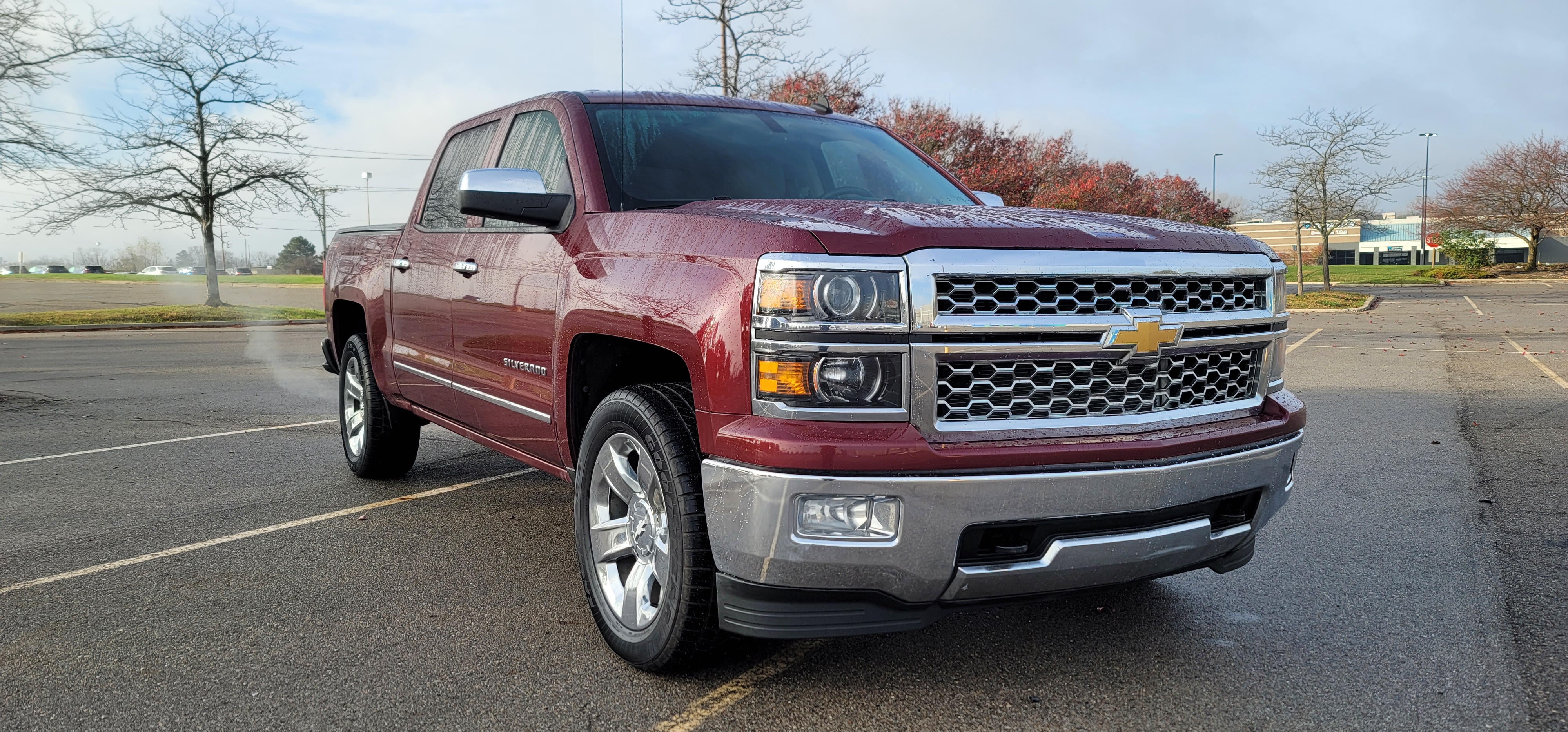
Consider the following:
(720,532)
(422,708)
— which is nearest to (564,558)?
(422,708)

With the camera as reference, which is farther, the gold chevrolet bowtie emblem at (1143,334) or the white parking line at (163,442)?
the white parking line at (163,442)

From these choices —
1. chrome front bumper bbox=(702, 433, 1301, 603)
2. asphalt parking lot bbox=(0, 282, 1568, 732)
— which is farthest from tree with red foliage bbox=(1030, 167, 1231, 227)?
chrome front bumper bbox=(702, 433, 1301, 603)

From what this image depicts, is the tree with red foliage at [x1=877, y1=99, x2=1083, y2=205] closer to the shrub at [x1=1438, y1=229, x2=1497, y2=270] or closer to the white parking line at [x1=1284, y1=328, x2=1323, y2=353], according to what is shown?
the white parking line at [x1=1284, y1=328, x2=1323, y2=353]

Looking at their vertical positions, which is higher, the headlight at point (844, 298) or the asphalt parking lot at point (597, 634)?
the headlight at point (844, 298)

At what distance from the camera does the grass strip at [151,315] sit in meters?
24.1

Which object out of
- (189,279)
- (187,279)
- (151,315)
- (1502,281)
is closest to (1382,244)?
(1502,281)

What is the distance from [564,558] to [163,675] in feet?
5.27

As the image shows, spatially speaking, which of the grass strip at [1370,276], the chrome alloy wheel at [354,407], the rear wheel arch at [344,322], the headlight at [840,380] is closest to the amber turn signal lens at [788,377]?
the headlight at [840,380]

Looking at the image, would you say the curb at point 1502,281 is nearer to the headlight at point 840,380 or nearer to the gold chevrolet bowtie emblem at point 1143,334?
the gold chevrolet bowtie emblem at point 1143,334

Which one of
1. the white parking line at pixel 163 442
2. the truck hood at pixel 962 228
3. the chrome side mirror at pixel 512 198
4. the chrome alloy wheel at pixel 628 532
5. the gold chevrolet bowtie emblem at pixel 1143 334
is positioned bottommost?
the white parking line at pixel 163 442

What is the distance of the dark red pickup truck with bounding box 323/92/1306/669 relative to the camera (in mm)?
2637

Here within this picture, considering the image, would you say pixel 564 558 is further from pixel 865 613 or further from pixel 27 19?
pixel 27 19

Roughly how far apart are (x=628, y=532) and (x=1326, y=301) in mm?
29994

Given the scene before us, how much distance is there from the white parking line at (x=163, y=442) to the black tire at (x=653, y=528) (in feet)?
17.6
